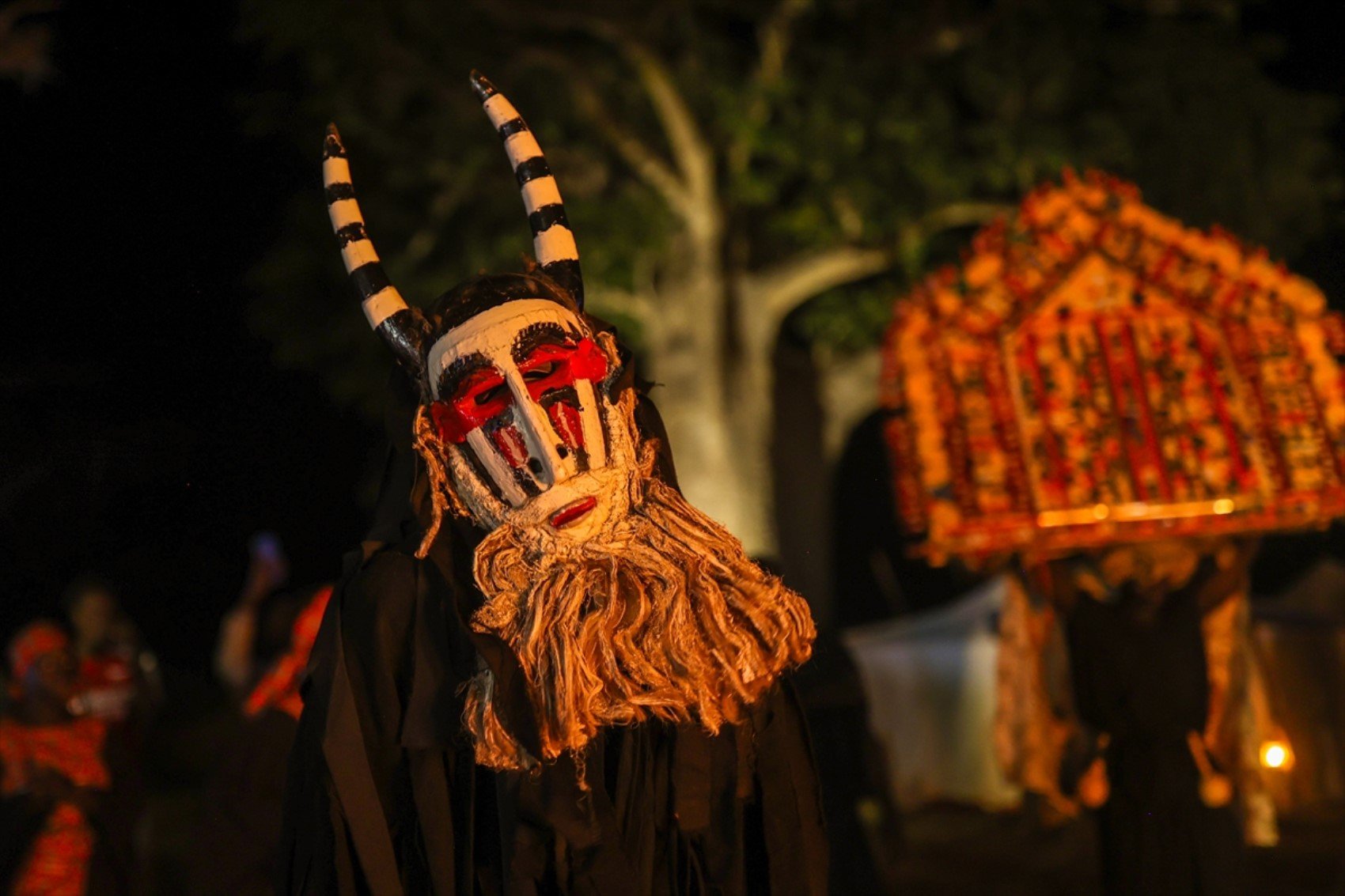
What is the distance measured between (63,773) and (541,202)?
4.14m

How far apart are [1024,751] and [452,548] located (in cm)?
416

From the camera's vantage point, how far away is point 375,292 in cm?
330

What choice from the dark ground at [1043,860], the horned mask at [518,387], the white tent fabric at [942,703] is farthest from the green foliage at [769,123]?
the horned mask at [518,387]

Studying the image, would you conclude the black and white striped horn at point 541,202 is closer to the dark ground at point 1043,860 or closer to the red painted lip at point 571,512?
the red painted lip at point 571,512

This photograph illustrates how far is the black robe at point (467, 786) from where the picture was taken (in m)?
2.96

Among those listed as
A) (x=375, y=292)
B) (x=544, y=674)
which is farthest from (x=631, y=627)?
(x=375, y=292)

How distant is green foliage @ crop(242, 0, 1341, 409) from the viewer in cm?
1254

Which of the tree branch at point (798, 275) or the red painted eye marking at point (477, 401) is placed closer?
the red painted eye marking at point (477, 401)

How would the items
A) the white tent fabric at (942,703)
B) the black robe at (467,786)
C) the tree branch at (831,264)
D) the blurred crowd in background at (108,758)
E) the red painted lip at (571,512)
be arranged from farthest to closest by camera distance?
1. the tree branch at (831,264)
2. the white tent fabric at (942,703)
3. the blurred crowd in background at (108,758)
4. the red painted lip at (571,512)
5. the black robe at (467,786)

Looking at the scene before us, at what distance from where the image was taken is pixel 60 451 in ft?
17.1

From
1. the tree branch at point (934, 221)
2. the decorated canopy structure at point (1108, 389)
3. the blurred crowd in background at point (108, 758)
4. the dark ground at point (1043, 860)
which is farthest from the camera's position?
the tree branch at point (934, 221)

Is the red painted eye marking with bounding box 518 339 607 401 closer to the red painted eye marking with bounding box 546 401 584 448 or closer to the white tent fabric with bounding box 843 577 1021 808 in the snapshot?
the red painted eye marking with bounding box 546 401 584 448

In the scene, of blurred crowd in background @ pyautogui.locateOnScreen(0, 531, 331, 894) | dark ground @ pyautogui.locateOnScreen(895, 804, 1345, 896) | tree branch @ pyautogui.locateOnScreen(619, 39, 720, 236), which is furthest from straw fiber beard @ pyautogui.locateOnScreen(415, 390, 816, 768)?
tree branch @ pyautogui.locateOnScreen(619, 39, 720, 236)

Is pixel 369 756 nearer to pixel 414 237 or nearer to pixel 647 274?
pixel 647 274
